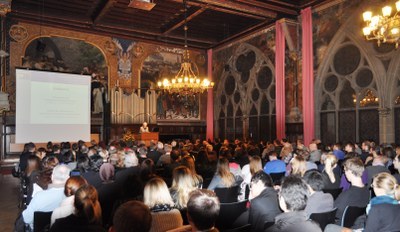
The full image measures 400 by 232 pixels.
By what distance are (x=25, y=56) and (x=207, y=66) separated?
32.6ft

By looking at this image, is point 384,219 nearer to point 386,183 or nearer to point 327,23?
point 386,183

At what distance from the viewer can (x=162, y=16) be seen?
14.6m

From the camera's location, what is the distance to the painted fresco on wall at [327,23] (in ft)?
37.3

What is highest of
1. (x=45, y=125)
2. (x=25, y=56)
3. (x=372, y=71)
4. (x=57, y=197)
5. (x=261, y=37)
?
(x=261, y=37)

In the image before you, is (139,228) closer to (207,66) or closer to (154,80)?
(154,80)

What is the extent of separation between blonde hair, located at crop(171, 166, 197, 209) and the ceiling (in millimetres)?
9579

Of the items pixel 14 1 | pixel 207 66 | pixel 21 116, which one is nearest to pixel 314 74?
pixel 207 66

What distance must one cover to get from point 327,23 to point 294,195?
1141 cm

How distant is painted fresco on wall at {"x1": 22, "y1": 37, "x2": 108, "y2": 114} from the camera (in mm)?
14508

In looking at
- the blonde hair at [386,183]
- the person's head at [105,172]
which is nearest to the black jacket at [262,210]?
the blonde hair at [386,183]

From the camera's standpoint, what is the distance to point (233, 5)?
40.9 ft

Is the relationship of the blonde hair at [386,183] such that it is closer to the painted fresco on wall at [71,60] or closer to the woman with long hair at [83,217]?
the woman with long hair at [83,217]

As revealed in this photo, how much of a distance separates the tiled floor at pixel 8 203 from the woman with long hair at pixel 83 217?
3.46 m

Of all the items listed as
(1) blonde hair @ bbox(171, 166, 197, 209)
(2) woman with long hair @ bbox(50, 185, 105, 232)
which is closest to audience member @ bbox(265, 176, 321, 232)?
(2) woman with long hair @ bbox(50, 185, 105, 232)
